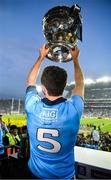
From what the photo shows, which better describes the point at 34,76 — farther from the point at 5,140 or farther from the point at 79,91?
the point at 5,140

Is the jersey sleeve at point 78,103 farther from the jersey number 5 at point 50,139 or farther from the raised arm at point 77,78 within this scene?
the jersey number 5 at point 50,139

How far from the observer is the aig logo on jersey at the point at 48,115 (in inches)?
44.4

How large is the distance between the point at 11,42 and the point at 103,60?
4.92 ft

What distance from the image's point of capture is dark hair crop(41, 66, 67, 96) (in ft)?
3.77

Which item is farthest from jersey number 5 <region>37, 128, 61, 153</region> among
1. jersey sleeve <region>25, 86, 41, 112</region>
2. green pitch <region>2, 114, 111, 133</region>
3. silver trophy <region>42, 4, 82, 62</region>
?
green pitch <region>2, 114, 111, 133</region>

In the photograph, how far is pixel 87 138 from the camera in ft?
9.29

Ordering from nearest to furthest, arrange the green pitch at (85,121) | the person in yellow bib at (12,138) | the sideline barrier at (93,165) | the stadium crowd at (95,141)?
1. the sideline barrier at (93,165)
2. the stadium crowd at (95,141)
3. the green pitch at (85,121)
4. the person in yellow bib at (12,138)

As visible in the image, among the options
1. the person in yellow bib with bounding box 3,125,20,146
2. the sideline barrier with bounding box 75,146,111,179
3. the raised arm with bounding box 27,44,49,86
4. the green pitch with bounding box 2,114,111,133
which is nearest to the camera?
the raised arm with bounding box 27,44,49,86

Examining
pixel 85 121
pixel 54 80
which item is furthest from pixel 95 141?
pixel 54 80

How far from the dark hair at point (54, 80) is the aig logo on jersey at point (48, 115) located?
0.27 feet

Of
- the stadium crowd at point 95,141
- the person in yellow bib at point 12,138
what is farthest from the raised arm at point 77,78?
the person in yellow bib at point 12,138

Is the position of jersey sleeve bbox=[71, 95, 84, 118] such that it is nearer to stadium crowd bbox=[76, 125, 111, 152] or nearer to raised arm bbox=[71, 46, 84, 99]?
raised arm bbox=[71, 46, 84, 99]

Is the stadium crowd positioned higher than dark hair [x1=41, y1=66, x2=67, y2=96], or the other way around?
dark hair [x1=41, y1=66, x2=67, y2=96]

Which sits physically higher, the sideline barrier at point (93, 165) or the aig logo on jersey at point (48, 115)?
the aig logo on jersey at point (48, 115)
